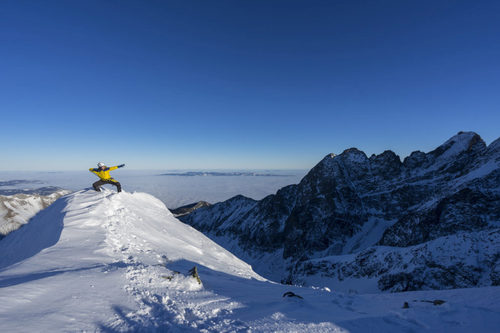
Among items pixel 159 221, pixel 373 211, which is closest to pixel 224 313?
pixel 159 221

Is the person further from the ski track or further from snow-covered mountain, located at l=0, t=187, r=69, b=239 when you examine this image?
snow-covered mountain, located at l=0, t=187, r=69, b=239

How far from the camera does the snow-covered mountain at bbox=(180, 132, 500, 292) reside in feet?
108

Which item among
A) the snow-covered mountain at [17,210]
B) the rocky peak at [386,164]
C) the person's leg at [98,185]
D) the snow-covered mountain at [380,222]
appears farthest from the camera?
the snow-covered mountain at [17,210]

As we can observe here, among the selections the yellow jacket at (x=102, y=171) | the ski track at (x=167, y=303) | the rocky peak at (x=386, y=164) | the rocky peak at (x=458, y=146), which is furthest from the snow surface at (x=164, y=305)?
the rocky peak at (x=458, y=146)

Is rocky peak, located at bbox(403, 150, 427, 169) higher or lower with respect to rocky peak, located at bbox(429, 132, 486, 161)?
Result: lower

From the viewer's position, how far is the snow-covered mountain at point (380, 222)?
108 feet

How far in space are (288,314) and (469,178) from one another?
278 ft

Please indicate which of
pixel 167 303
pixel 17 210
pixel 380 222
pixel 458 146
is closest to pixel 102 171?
pixel 167 303

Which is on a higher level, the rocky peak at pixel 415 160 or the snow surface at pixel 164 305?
the rocky peak at pixel 415 160

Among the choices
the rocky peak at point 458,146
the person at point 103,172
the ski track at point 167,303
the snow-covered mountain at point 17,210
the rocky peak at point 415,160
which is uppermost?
the rocky peak at point 458,146

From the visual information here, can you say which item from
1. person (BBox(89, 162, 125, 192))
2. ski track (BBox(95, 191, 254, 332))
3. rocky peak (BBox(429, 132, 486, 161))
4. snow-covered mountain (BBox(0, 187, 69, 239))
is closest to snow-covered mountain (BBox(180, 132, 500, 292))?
rocky peak (BBox(429, 132, 486, 161))

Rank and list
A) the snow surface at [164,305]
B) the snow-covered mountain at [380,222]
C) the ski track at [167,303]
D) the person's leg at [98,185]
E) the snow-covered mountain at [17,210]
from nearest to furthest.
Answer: the snow surface at [164,305], the ski track at [167,303], the person's leg at [98,185], the snow-covered mountain at [380,222], the snow-covered mountain at [17,210]

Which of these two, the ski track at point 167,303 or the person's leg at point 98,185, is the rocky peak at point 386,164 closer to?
the person's leg at point 98,185

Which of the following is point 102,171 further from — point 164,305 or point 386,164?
point 386,164
